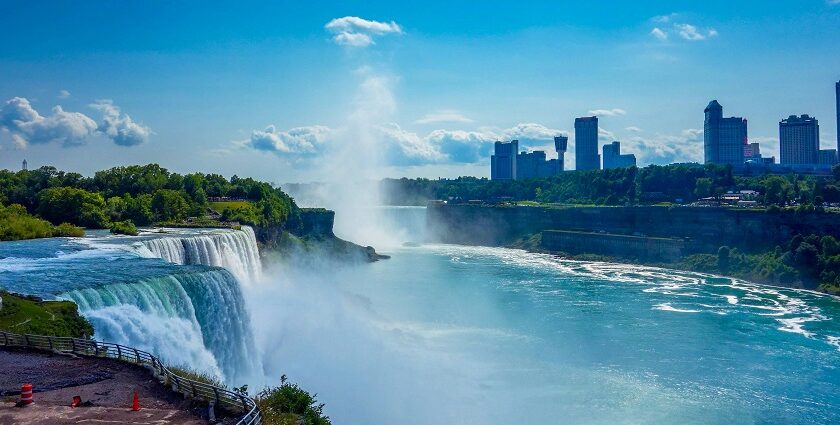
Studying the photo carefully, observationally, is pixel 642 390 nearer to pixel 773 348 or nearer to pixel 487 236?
pixel 773 348

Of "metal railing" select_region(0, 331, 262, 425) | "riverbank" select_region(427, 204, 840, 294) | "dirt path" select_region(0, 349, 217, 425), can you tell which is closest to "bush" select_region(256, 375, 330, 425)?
"metal railing" select_region(0, 331, 262, 425)

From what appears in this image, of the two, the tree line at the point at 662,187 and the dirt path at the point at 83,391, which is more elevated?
the tree line at the point at 662,187

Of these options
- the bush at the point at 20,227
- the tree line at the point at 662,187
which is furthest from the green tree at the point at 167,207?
the tree line at the point at 662,187

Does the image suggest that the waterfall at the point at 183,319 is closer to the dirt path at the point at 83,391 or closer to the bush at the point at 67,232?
the dirt path at the point at 83,391

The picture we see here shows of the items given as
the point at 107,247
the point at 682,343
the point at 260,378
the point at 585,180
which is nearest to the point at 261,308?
the point at 107,247

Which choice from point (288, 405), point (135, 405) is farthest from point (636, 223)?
point (135, 405)

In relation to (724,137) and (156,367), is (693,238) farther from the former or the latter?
(724,137)
